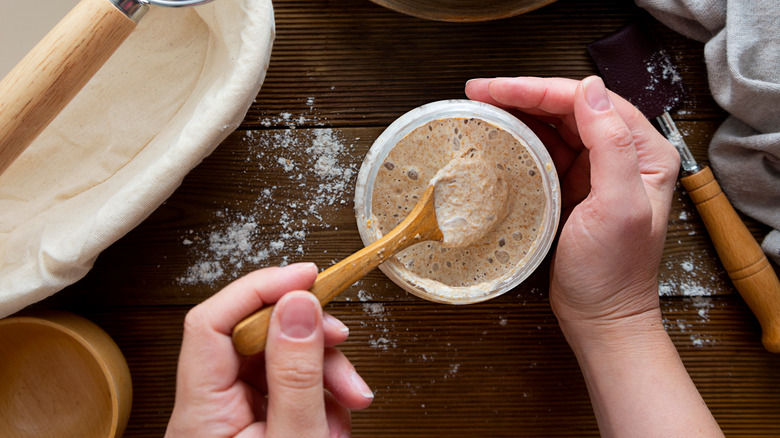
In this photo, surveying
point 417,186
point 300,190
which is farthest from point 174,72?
point 417,186

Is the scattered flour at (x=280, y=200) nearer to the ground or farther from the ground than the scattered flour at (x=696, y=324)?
farther from the ground

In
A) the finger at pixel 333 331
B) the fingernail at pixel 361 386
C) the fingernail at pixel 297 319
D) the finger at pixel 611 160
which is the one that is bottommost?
the fingernail at pixel 361 386

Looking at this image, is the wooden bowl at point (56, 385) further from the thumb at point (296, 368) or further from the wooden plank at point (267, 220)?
the thumb at point (296, 368)

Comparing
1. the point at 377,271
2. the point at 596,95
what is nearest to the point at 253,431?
the point at 377,271

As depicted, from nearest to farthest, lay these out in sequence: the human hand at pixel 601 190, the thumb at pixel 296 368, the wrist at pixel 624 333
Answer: the thumb at pixel 296 368 → the human hand at pixel 601 190 → the wrist at pixel 624 333

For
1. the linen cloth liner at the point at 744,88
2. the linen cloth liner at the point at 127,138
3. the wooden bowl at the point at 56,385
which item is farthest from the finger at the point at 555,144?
the wooden bowl at the point at 56,385

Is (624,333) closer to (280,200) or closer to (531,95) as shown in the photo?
(531,95)

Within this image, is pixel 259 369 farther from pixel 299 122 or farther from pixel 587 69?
pixel 587 69

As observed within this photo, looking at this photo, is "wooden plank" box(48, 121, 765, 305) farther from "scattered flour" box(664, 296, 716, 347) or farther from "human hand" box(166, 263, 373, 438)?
"human hand" box(166, 263, 373, 438)
